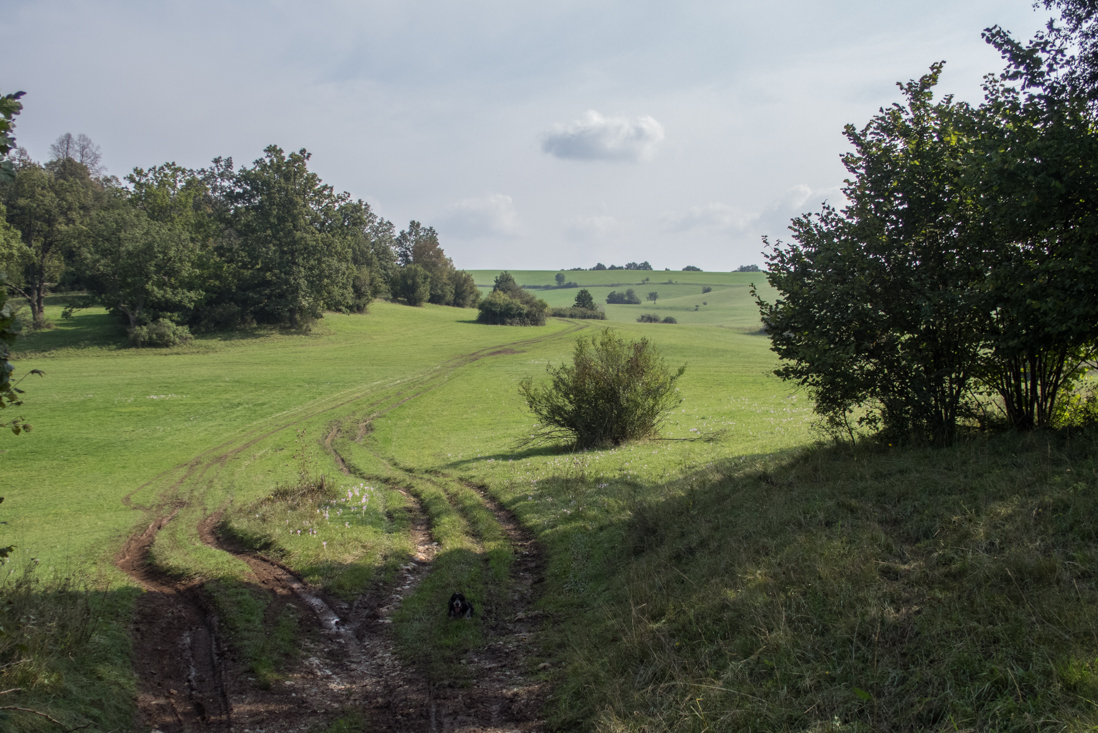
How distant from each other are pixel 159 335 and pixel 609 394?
5430cm

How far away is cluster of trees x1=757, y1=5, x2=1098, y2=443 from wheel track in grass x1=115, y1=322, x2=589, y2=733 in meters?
7.78

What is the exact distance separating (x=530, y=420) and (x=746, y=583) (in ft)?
87.2

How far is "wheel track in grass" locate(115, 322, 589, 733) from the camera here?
22.6 feet

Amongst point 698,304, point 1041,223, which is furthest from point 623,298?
point 1041,223

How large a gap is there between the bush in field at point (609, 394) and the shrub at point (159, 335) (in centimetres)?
5104

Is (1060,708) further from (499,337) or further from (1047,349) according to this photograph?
(499,337)

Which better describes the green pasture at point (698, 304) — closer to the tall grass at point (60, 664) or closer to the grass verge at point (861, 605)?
the grass verge at point (861, 605)

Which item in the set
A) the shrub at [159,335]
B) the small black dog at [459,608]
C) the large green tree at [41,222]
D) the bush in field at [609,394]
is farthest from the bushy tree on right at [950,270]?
the large green tree at [41,222]

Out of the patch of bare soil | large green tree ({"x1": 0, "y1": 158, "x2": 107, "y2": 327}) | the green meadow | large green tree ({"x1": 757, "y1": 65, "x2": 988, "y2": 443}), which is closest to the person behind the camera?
the green meadow

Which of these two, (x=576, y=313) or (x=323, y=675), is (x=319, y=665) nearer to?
(x=323, y=675)

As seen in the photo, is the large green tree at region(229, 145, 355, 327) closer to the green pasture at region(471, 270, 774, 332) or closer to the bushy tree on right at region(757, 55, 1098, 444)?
the green pasture at region(471, 270, 774, 332)

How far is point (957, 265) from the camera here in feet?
36.1

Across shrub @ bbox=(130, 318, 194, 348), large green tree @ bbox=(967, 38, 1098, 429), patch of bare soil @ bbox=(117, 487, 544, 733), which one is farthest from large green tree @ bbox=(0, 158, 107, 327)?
large green tree @ bbox=(967, 38, 1098, 429)

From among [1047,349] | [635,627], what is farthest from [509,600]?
[1047,349]
